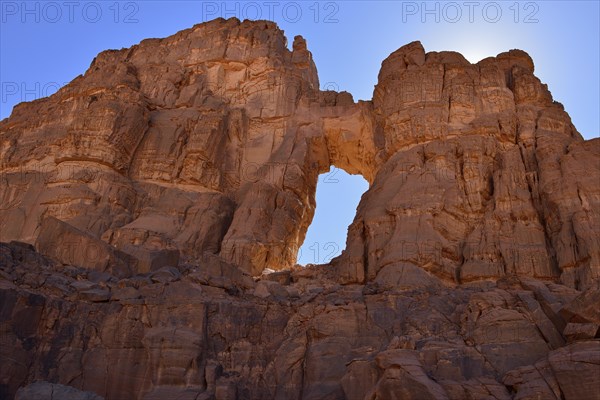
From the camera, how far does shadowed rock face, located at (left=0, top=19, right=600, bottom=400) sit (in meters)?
16.6

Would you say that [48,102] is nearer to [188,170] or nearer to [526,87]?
[188,170]

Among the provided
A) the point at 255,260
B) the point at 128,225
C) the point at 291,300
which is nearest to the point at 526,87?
the point at 255,260

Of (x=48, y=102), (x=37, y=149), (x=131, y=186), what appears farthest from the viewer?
(x=48, y=102)

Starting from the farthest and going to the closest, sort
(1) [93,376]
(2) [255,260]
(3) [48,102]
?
(3) [48,102]
(2) [255,260]
(1) [93,376]

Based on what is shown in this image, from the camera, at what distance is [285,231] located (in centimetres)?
3219

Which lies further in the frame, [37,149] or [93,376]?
[37,149]

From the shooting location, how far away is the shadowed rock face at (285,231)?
16.6 m

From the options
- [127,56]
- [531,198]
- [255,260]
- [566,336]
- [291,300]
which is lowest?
[566,336]

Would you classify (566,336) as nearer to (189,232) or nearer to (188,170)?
(189,232)

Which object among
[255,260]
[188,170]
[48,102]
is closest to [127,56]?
[48,102]

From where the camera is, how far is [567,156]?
26703mm

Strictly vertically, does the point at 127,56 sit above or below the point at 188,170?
above

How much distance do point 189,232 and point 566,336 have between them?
19979 millimetres

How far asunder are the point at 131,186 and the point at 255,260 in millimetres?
9017
